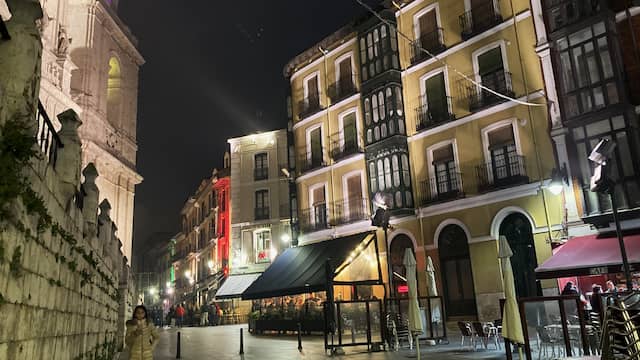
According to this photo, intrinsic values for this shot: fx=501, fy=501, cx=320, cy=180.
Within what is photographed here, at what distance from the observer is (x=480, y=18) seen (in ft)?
66.4

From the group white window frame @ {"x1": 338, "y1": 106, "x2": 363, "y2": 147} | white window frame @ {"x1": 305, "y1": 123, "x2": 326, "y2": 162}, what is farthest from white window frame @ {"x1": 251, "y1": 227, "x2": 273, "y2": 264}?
white window frame @ {"x1": 338, "y1": 106, "x2": 363, "y2": 147}

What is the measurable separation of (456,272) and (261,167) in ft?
68.9

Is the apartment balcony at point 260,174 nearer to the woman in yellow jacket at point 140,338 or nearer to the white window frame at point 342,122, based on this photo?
the white window frame at point 342,122

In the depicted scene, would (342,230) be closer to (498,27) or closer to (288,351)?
(288,351)

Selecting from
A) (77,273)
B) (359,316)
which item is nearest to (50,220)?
(77,273)

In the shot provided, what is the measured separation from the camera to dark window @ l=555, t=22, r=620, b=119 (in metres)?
15.7

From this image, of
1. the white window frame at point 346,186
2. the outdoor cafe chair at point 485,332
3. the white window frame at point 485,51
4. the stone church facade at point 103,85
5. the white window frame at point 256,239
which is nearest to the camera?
the outdoor cafe chair at point 485,332

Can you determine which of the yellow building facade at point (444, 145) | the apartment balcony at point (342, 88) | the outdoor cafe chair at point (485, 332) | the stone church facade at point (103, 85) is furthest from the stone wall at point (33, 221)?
the apartment balcony at point (342, 88)

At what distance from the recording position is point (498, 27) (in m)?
19.4

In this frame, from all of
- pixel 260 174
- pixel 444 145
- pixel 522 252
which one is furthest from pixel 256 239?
pixel 522 252

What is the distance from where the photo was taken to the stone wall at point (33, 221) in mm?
4191

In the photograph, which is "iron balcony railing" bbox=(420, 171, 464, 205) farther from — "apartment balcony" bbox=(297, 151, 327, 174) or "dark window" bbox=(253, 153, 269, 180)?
"dark window" bbox=(253, 153, 269, 180)

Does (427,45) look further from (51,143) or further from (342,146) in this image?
(51,143)

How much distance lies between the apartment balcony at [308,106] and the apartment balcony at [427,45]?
6.43 meters
